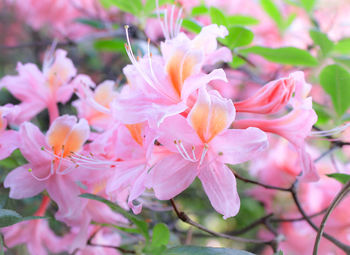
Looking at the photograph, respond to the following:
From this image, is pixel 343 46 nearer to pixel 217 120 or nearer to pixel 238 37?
pixel 238 37

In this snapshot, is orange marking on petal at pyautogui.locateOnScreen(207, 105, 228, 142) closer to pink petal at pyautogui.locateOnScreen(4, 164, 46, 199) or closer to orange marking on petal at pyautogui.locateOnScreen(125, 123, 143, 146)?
orange marking on petal at pyautogui.locateOnScreen(125, 123, 143, 146)

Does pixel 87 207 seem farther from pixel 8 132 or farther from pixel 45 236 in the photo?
pixel 45 236

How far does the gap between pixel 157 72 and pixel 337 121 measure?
1.53 ft

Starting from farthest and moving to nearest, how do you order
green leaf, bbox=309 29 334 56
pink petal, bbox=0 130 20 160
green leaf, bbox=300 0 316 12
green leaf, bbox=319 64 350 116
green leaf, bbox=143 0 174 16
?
green leaf, bbox=300 0 316 12
green leaf, bbox=143 0 174 16
green leaf, bbox=309 29 334 56
green leaf, bbox=319 64 350 116
pink petal, bbox=0 130 20 160

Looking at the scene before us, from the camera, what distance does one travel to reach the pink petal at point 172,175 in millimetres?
631

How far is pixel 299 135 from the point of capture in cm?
68

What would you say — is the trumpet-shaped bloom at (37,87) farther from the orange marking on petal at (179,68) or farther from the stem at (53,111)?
the orange marking on petal at (179,68)

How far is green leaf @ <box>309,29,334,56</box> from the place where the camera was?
93 centimetres

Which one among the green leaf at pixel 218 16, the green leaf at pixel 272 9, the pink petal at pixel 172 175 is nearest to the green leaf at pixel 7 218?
the pink petal at pixel 172 175

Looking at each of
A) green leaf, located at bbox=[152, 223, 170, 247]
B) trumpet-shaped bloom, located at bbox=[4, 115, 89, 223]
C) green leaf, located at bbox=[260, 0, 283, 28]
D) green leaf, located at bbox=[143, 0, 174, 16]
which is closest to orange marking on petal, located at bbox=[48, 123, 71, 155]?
trumpet-shaped bloom, located at bbox=[4, 115, 89, 223]

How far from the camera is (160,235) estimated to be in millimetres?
733

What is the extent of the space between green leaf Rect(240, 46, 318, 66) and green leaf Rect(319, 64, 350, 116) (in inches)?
2.7

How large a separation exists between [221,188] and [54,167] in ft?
0.98

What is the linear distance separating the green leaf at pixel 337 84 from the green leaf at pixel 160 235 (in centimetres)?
43
